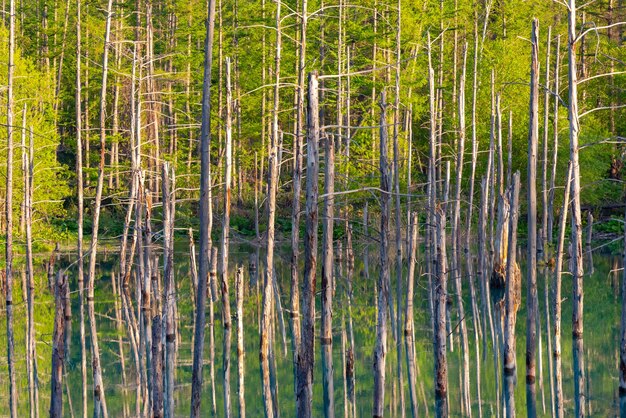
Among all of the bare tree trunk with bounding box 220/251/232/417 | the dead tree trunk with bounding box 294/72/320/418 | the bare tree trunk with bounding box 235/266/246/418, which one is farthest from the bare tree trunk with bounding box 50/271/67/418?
the bare tree trunk with bounding box 235/266/246/418

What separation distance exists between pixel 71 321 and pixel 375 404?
37.7 ft

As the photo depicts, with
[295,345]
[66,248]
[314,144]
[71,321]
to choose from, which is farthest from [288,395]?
[66,248]

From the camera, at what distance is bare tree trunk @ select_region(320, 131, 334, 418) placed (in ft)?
37.7

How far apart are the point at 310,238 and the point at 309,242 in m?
0.09

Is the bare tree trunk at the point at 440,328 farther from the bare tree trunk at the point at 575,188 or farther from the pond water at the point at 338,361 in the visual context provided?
the bare tree trunk at the point at 575,188

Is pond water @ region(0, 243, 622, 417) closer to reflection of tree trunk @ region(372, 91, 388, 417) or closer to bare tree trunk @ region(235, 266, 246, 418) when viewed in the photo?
bare tree trunk @ region(235, 266, 246, 418)

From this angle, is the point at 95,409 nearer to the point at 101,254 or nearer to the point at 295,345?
the point at 295,345

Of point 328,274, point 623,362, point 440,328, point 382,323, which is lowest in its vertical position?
point 623,362

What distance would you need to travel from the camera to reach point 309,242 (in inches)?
410

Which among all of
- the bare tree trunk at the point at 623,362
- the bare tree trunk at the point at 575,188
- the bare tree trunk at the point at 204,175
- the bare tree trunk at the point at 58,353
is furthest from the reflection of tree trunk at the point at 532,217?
the bare tree trunk at the point at 58,353

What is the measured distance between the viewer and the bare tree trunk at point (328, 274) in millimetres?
11477

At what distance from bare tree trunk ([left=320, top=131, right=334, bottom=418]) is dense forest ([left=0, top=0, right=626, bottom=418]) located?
0.05 meters

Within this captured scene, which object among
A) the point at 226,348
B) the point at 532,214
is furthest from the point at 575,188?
the point at 226,348

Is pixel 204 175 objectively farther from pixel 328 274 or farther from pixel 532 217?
pixel 532 217
